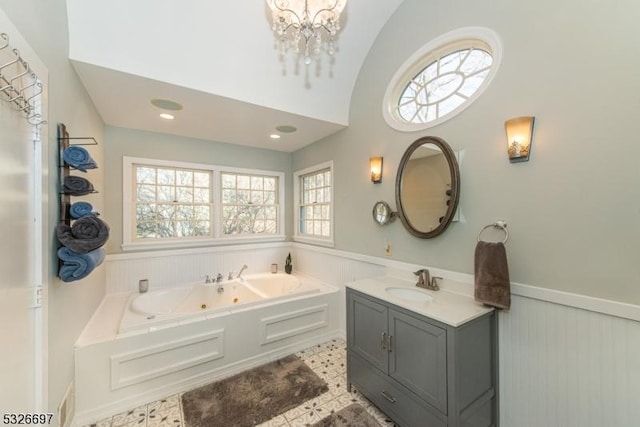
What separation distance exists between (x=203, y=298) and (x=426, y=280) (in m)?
2.72

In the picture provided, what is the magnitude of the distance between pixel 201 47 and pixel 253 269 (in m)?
2.82

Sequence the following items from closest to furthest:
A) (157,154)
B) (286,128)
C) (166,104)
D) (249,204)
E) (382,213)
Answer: (166,104) < (382,213) < (286,128) < (157,154) < (249,204)

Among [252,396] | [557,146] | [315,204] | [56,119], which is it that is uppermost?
[56,119]

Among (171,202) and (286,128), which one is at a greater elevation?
(286,128)

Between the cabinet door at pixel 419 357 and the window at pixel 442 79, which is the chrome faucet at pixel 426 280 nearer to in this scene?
the cabinet door at pixel 419 357

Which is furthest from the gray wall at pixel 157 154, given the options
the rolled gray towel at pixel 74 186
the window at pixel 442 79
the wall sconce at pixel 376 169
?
the window at pixel 442 79

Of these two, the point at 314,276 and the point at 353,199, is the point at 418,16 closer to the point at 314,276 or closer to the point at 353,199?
the point at 353,199

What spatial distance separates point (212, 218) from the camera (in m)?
3.55

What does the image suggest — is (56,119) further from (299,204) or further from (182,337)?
(299,204)

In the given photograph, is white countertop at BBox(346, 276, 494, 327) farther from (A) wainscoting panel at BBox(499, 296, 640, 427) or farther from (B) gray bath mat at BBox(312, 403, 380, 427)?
(B) gray bath mat at BBox(312, 403, 380, 427)

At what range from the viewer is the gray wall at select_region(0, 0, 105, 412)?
123 centimetres

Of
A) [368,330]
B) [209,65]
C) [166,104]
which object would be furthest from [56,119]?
[368,330]

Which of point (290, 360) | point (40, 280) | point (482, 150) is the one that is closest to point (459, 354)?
point (482, 150)

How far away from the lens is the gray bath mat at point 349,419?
1756mm
